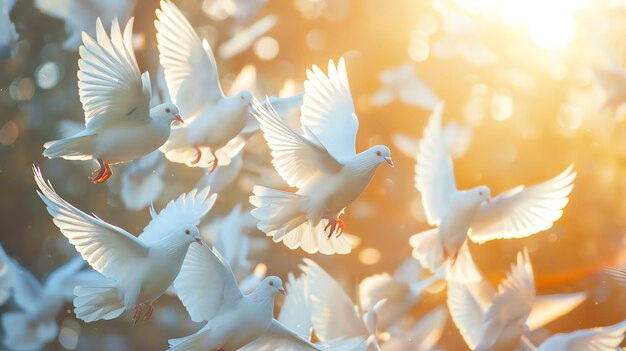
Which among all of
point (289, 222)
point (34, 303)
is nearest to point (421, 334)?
point (34, 303)

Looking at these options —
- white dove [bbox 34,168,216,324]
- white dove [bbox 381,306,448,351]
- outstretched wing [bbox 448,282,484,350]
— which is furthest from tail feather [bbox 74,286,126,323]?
white dove [bbox 381,306,448,351]

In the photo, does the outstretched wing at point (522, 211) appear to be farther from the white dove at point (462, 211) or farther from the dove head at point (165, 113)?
the dove head at point (165, 113)

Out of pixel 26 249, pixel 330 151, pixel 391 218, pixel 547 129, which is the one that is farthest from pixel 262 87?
pixel 330 151

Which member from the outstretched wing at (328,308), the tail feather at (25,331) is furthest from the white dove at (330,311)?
the tail feather at (25,331)

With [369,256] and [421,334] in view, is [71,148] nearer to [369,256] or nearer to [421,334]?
[421,334]

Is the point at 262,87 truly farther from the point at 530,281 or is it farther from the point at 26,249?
the point at 530,281

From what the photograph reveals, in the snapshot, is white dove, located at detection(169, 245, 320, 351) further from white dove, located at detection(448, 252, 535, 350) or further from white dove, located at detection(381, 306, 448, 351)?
white dove, located at detection(381, 306, 448, 351)
